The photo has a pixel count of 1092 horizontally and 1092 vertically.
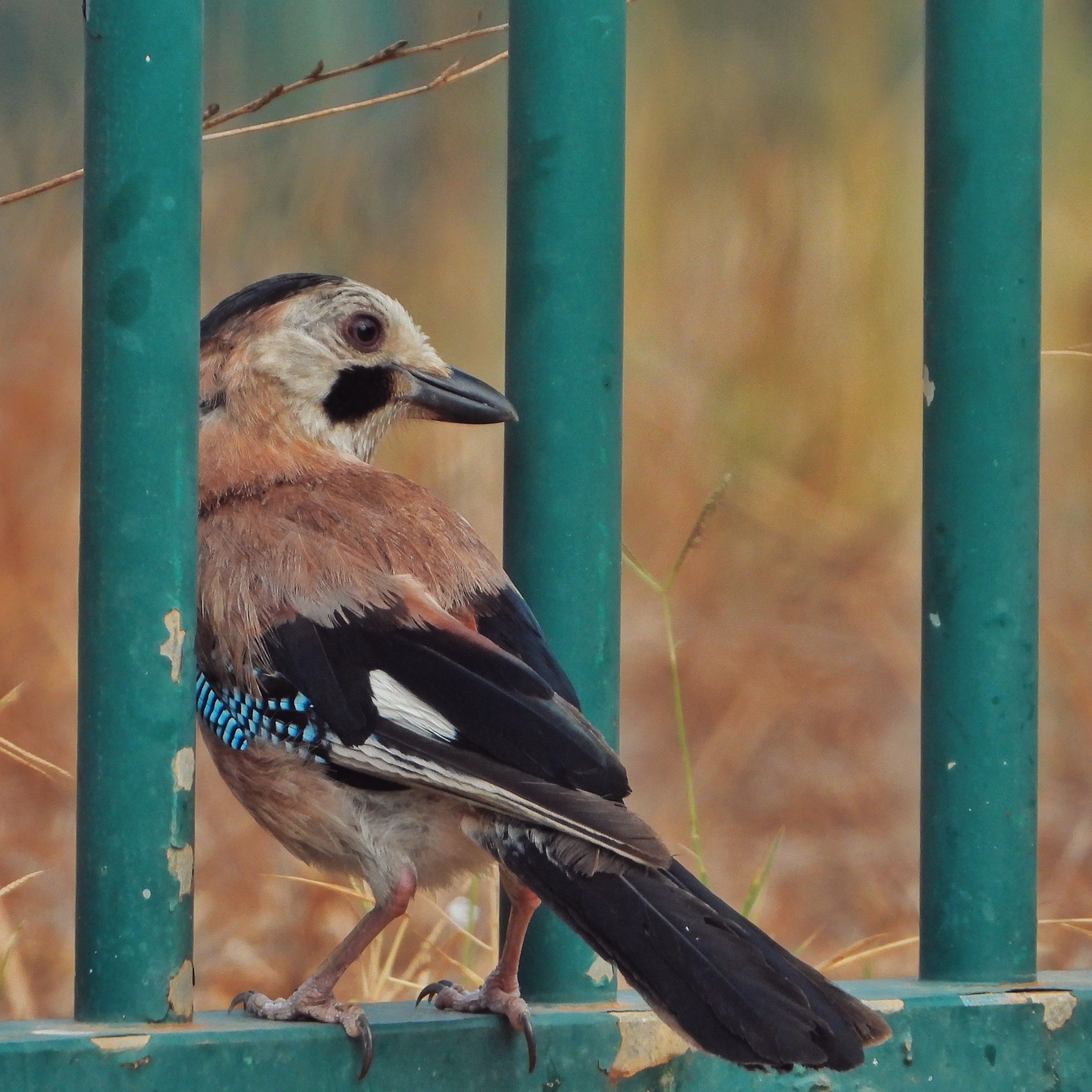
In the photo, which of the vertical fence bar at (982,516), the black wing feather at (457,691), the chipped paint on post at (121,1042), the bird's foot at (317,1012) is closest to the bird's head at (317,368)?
the black wing feather at (457,691)

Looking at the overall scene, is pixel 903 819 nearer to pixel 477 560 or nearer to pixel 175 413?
pixel 477 560

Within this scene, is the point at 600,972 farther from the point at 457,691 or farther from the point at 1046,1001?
the point at 1046,1001

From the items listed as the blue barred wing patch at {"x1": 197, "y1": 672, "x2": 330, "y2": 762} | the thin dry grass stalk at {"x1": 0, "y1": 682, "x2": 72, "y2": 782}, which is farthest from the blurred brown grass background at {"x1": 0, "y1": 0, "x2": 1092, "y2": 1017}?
the blue barred wing patch at {"x1": 197, "y1": 672, "x2": 330, "y2": 762}

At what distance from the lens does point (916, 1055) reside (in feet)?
6.63

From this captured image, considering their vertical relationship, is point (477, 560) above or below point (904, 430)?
below

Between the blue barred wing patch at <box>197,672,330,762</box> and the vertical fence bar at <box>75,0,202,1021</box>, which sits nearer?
the vertical fence bar at <box>75,0,202,1021</box>

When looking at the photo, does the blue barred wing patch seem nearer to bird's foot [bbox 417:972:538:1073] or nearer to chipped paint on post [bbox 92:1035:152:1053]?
bird's foot [bbox 417:972:538:1073]

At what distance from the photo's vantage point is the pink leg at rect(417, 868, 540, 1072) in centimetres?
196

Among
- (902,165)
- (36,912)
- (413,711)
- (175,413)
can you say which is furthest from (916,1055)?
(902,165)

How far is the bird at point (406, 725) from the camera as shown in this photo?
1806 millimetres

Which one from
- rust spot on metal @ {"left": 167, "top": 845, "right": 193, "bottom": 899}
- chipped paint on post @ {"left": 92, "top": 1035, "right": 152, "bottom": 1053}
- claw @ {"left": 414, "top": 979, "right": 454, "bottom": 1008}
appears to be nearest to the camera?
chipped paint on post @ {"left": 92, "top": 1035, "right": 152, "bottom": 1053}

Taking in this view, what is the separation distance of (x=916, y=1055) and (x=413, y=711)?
604 mm

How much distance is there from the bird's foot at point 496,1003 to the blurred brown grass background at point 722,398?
1913 mm

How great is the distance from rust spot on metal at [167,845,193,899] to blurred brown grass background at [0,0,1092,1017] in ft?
7.58
